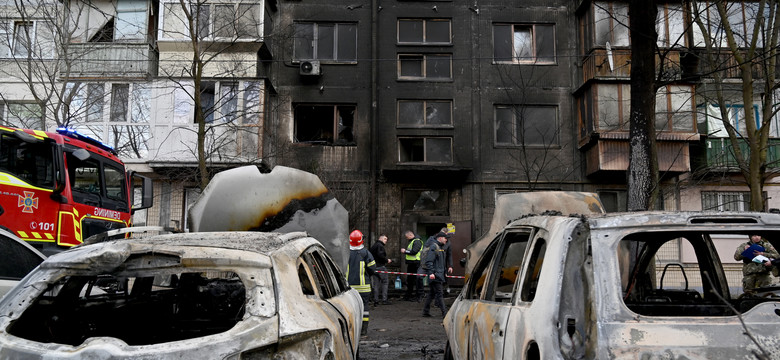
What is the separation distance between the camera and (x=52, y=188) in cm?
838

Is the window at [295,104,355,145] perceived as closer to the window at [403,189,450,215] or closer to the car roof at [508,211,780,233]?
the window at [403,189,450,215]

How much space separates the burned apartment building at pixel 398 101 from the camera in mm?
18234

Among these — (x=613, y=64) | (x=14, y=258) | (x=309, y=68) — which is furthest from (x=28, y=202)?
(x=613, y=64)

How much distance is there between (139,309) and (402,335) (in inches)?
230

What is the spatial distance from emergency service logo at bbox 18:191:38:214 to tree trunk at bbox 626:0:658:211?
8.71m

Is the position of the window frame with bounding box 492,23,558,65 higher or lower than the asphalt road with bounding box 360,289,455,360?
higher

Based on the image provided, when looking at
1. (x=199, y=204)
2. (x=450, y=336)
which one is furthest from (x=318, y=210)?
(x=450, y=336)

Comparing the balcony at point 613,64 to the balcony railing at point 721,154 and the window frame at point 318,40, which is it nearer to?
the balcony railing at point 721,154

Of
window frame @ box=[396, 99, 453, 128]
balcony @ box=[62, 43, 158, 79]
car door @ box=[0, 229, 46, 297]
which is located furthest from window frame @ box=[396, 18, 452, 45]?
car door @ box=[0, 229, 46, 297]

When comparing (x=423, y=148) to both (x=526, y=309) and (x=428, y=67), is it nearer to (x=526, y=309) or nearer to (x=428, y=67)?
(x=428, y=67)

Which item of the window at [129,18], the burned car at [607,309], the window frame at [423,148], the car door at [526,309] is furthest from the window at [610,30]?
the car door at [526,309]

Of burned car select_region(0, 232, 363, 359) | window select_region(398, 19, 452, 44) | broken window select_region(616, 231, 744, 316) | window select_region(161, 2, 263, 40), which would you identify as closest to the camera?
burned car select_region(0, 232, 363, 359)

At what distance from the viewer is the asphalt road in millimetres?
7547

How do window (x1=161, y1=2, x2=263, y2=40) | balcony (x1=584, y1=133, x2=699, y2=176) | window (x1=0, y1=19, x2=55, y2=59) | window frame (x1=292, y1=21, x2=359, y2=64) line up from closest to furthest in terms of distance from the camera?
1. balcony (x1=584, y1=133, x2=699, y2=176)
2. window (x1=161, y1=2, x2=263, y2=40)
3. window (x1=0, y1=19, x2=55, y2=59)
4. window frame (x1=292, y1=21, x2=359, y2=64)
